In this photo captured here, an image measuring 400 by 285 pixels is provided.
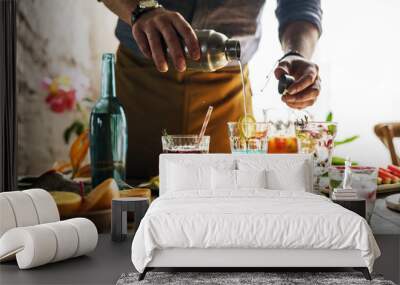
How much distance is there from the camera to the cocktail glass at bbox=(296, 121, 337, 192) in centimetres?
552

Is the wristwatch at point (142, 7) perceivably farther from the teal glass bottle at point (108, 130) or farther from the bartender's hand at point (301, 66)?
the bartender's hand at point (301, 66)

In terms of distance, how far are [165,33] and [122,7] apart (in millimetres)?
517

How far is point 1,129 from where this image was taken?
5.41m

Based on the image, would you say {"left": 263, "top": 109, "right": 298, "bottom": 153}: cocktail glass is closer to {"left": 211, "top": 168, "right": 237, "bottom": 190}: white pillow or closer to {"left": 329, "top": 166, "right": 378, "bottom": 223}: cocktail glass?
{"left": 329, "top": 166, "right": 378, "bottom": 223}: cocktail glass

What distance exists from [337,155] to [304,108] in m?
0.50

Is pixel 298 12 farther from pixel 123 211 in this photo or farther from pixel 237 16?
pixel 123 211

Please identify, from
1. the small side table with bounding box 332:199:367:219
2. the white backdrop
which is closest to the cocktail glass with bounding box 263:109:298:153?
the white backdrop

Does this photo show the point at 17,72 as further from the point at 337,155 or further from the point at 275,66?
the point at 337,155

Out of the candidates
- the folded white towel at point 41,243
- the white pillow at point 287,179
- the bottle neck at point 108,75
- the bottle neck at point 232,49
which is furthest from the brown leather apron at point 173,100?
the folded white towel at point 41,243

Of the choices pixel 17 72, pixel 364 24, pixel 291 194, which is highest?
pixel 364 24

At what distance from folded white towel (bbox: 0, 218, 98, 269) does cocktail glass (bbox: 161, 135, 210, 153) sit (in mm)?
1249

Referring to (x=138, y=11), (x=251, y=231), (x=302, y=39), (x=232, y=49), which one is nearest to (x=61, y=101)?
(x=138, y=11)

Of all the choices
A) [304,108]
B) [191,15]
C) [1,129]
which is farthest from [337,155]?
[1,129]

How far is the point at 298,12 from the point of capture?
566cm
